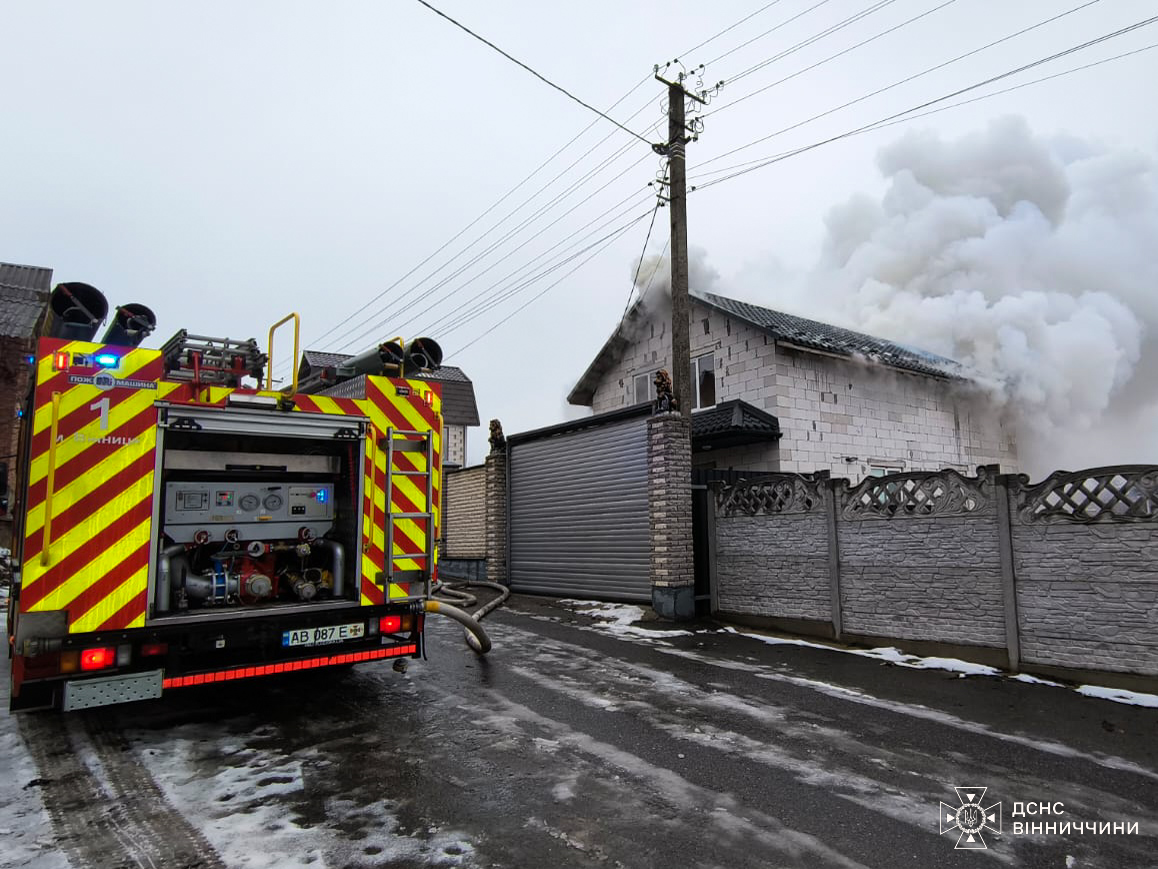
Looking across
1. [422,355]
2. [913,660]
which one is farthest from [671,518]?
[422,355]

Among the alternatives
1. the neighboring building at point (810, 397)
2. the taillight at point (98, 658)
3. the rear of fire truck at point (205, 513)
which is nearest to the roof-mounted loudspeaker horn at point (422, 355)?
the rear of fire truck at point (205, 513)

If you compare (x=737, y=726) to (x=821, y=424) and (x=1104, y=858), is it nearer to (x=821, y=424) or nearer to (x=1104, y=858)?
(x=1104, y=858)

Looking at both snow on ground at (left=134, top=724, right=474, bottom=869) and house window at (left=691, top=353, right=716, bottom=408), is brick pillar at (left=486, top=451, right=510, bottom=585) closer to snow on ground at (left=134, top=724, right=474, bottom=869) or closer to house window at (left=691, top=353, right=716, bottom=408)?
house window at (left=691, top=353, right=716, bottom=408)

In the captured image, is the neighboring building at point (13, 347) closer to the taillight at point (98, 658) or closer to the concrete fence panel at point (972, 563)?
the taillight at point (98, 658)

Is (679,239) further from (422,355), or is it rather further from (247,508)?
(247,508)

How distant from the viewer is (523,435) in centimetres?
1420

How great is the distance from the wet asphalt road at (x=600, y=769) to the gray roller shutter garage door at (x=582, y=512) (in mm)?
4532

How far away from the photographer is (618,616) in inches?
412

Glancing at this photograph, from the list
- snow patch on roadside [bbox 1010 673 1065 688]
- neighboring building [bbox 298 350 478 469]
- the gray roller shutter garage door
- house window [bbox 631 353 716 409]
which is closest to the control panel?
the gray roller shutter garage door

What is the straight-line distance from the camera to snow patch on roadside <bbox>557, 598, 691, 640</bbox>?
9227 mm

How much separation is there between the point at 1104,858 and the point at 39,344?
652 centimetres

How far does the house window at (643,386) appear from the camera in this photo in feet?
56.5

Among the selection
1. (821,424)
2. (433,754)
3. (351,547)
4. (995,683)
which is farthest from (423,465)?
(821,424)

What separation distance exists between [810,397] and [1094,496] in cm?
833
